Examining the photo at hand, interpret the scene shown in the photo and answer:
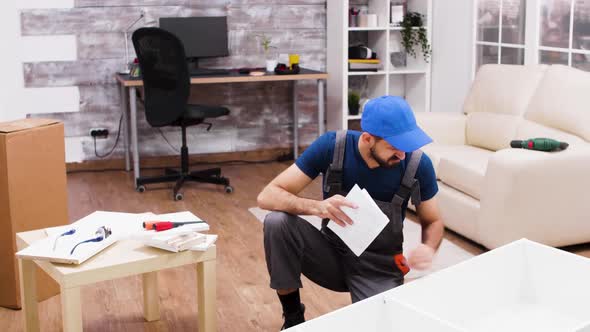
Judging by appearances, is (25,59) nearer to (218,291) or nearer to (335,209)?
(218,291)

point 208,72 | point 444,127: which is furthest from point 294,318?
point 208,72

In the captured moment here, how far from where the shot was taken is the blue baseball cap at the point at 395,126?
8.25ft

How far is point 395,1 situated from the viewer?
6.75 meters

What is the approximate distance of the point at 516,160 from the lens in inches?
154

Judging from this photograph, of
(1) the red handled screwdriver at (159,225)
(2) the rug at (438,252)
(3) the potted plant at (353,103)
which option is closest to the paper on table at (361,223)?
(1) the red handled screwdriver at (159,225)

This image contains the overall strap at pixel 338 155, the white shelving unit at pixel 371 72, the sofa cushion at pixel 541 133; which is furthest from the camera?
the white shelving unit at pixel 371 72

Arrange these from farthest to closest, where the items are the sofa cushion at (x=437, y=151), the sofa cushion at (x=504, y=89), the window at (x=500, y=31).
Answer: the window at (x=500, y=31) → the sofa cushion at (x=504, y=89) → the sofa cushion at (x=437, y=151)

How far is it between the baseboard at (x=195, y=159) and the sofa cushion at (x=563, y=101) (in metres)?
2.65

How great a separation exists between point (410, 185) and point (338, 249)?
1.16 ft

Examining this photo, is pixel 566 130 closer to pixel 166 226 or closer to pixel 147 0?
pixel 166 226

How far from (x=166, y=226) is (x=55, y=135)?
3.01 ft

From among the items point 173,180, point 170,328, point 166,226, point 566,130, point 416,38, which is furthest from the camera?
point 416,38

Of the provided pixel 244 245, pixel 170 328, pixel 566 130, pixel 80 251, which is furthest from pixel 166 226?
pixel 566 130

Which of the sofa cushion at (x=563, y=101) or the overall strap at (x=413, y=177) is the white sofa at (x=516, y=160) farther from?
the overall strap at (x=413, y=177)
